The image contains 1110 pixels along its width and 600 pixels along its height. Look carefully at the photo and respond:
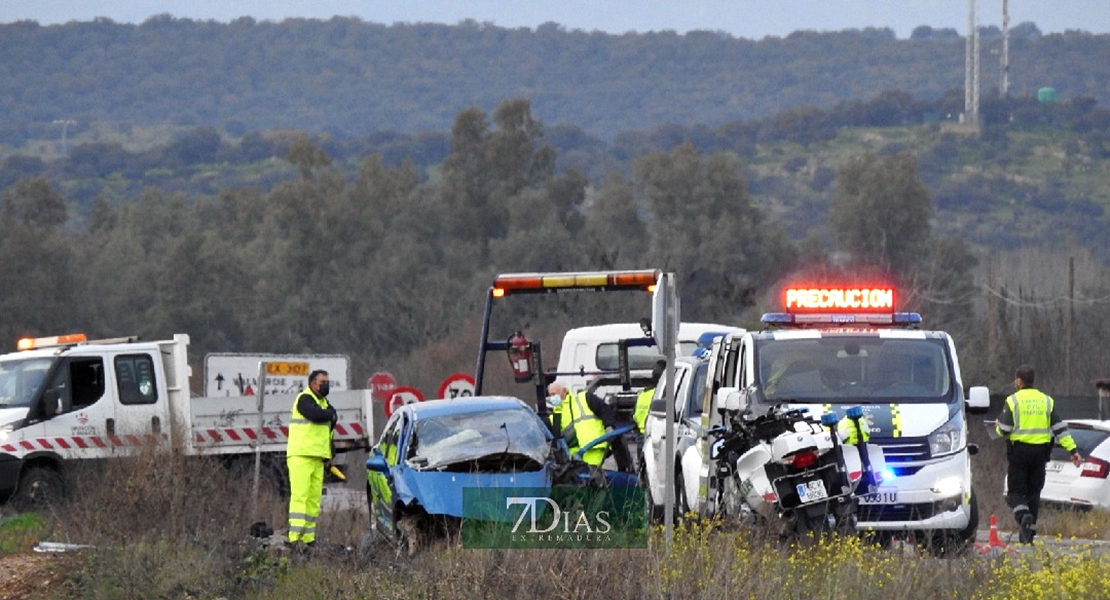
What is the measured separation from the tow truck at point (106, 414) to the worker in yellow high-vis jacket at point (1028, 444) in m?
7.89

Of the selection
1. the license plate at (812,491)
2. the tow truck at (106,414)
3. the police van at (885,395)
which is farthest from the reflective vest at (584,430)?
the license plate at (812,491)

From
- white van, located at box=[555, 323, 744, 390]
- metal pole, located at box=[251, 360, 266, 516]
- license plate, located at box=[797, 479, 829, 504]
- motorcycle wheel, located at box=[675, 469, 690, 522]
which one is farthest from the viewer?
white van, located at box=[555, 323, 744, 390]

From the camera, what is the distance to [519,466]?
48.6 ft

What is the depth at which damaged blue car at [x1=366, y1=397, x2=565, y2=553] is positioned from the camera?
47.1ft

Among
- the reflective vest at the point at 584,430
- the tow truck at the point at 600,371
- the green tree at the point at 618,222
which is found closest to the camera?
the reflective vest at the point at 584,430

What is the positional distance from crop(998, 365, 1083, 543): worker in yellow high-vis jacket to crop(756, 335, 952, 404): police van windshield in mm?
2459

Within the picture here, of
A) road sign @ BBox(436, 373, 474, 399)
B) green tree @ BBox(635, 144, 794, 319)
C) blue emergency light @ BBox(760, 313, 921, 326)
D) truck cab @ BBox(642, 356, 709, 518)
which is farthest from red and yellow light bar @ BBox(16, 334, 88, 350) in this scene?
green tree @ BBox(635, 144, 794, 319)

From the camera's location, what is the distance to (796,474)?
12.6m

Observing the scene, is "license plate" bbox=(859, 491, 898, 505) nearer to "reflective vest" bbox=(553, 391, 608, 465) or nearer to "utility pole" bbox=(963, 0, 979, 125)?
"reflective vest" bbox=(553, 391, 608, 465)

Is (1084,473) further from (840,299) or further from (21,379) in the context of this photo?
(21,379)

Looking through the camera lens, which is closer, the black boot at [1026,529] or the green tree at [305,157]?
the black boot at [1026,529]

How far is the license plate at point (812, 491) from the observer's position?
41.2 feet

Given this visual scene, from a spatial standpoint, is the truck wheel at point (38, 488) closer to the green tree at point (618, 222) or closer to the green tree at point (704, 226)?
the green tree at point (704, 226)

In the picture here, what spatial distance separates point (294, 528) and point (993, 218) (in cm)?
11297
